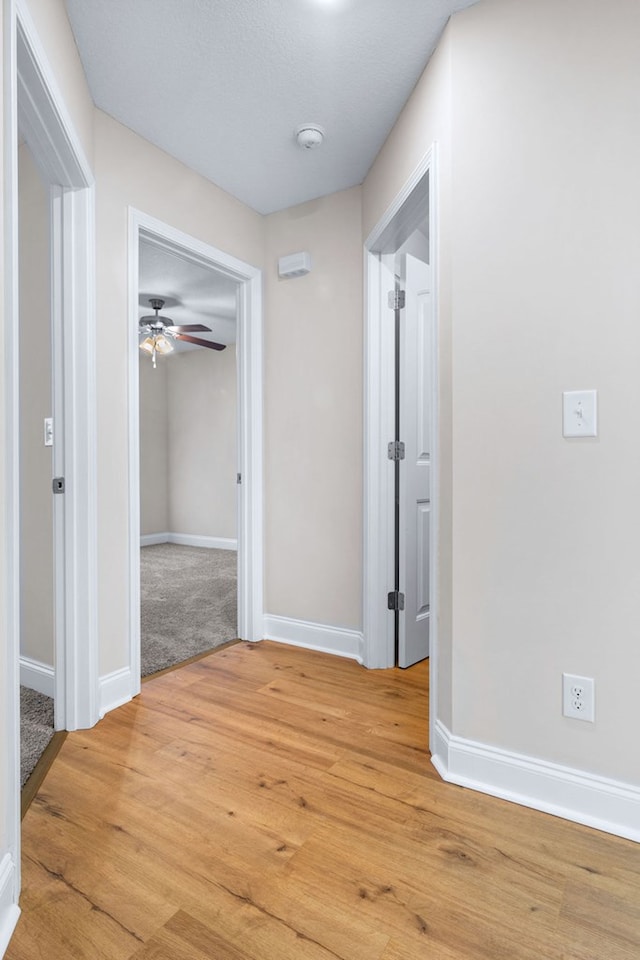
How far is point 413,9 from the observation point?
1.64m

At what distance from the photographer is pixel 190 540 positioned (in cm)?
677

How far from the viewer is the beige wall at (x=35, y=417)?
2232mm

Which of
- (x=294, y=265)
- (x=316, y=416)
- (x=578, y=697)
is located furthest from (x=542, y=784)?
(x=294, y=265)

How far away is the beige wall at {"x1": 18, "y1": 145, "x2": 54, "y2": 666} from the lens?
2.23 metres

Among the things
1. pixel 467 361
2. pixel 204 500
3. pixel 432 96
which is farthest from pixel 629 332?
pixel 204 500

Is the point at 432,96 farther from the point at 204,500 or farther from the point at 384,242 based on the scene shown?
the point at 204,500

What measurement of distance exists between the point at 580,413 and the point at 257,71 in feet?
5.53

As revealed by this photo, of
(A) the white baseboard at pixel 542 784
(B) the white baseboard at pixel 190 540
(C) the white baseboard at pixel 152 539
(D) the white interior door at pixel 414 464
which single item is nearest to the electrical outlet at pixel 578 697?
(A) the white baseboard at pixel 542 784

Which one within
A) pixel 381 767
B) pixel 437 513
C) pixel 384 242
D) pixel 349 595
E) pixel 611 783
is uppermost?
pixel 384 242

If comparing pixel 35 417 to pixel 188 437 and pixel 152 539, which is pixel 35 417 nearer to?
pixel 188 437

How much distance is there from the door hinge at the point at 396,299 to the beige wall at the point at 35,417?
153 cm

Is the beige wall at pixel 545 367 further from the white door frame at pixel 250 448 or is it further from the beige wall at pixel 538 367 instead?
the white door frame at pixel 250 448

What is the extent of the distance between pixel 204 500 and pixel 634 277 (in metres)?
5.78

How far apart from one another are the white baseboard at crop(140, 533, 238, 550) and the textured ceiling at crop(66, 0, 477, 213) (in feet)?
14.9
